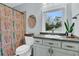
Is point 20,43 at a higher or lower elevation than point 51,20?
lower

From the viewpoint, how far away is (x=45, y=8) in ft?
5.86

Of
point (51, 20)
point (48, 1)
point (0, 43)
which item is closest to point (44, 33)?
point (51, 20)

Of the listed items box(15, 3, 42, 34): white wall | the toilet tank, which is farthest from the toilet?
box(15, 3, 42, 34): white wall

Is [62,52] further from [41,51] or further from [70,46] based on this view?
[41,51]

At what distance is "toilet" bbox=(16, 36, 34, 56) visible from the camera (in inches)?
69.8

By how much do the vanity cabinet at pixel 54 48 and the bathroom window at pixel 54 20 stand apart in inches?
6.9

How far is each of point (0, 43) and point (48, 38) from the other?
647 millimetres

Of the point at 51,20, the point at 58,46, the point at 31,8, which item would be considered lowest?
the point at 58,46

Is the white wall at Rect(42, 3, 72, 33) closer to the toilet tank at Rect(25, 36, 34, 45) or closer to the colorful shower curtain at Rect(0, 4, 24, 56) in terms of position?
the toilet tank at Rect(25, 36, 34, 45)

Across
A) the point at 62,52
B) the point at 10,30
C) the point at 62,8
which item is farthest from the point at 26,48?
the point at 62,8

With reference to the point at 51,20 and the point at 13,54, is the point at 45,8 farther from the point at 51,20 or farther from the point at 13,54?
the point at 13,54

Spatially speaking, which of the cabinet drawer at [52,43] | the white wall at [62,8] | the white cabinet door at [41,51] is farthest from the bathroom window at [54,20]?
the white cabinet door at [41,51]

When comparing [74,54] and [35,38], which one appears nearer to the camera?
[74,54]

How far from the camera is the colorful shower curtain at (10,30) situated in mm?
1749
